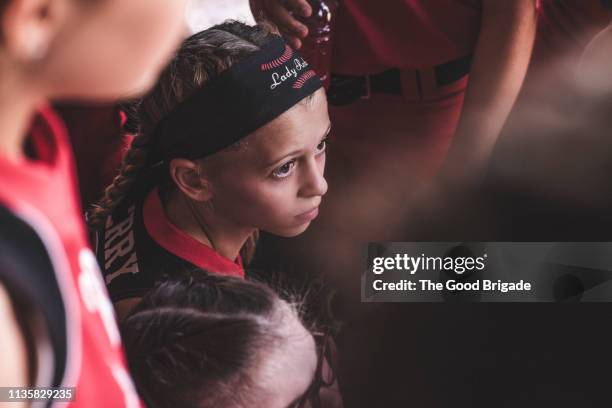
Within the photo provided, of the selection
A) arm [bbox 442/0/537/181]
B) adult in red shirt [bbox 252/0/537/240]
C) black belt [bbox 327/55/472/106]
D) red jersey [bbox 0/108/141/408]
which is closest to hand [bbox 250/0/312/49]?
adult in red shirt [bbox 252/0/537/240]

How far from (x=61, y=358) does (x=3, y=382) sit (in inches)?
2.2

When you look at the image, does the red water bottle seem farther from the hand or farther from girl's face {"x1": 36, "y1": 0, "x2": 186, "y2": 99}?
girl's face {"x1": 36, "y1": 0, "x2": 186, "y2": 99}

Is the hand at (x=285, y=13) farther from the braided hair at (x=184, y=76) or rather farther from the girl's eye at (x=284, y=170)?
the girl's eye at (x=284, y=170)

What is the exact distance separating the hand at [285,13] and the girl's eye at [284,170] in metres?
0.25

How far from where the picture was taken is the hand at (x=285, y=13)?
1.53 metres

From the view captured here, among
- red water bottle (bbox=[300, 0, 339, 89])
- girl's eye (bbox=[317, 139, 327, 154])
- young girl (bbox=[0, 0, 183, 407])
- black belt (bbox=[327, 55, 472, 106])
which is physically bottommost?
young girl (bbox=[0, 0, 183, 407])

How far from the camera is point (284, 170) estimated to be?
1515mm

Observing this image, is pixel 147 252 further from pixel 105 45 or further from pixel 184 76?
pixel 105 45

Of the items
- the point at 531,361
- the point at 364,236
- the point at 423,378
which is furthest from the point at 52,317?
the point at 531,361

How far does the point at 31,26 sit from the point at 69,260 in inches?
9.5

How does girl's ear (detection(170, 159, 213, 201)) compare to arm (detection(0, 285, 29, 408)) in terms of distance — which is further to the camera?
girl's ear (detection(170, 159, 213, 201))

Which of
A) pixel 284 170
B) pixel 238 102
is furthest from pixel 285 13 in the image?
pixel 284 170

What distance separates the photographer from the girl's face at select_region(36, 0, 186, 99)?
0.68 metres

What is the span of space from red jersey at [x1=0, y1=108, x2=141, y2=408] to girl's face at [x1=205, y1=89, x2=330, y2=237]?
655 millimetres
